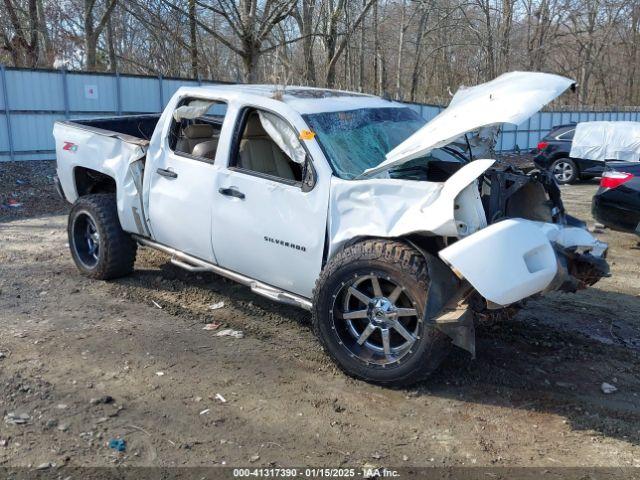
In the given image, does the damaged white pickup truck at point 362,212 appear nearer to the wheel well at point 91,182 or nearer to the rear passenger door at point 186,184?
the rear passenger door at point 186,184

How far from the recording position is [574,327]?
17.4 ft

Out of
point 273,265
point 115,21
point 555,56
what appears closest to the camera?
point 273,265

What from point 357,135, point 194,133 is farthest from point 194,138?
point 357,135

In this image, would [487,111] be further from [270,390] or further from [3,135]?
[3,135]

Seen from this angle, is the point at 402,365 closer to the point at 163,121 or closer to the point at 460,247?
the point at 460,247

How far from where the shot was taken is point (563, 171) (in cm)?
1641

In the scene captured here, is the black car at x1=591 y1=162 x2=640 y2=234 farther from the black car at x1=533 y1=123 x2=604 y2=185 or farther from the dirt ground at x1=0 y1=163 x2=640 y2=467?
the black car at x1=533 y1=123 x2=604 y2=185

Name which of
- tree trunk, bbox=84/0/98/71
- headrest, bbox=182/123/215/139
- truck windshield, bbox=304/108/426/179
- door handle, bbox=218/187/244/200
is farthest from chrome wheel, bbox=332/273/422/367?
tree trunk, bbox=84/0/98/71

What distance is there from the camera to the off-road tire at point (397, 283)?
150 inches

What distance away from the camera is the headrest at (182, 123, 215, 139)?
556 centimetres

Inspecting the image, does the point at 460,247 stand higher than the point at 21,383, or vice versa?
Result: the point at 460,247

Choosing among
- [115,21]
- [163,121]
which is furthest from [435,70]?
[163,121]

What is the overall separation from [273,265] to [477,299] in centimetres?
153

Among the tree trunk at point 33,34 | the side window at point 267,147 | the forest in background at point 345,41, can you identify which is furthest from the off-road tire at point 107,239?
the tree trunk at point 33,34
